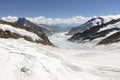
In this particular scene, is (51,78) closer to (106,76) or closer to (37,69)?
(37,69)

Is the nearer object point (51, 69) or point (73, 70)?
point (51, 69)

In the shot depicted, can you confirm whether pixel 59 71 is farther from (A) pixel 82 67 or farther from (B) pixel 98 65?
(B) pixel 98 65

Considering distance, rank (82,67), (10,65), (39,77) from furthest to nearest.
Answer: (82,67), (10,65), (39,77)

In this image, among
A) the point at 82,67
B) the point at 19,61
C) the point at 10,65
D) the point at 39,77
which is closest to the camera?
the point at 39,77

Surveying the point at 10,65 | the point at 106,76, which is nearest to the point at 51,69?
the point at 10,65

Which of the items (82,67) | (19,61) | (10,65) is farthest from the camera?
(82,67)

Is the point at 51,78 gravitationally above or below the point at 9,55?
below

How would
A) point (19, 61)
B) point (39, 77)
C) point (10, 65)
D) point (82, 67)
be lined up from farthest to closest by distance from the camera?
point (82, 67)
point (19, 61)
point (10, 65)
point (39, 77)

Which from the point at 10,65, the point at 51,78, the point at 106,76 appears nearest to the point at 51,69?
the point at 51,78

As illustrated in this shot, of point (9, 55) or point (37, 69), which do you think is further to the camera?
point (9, 55)
